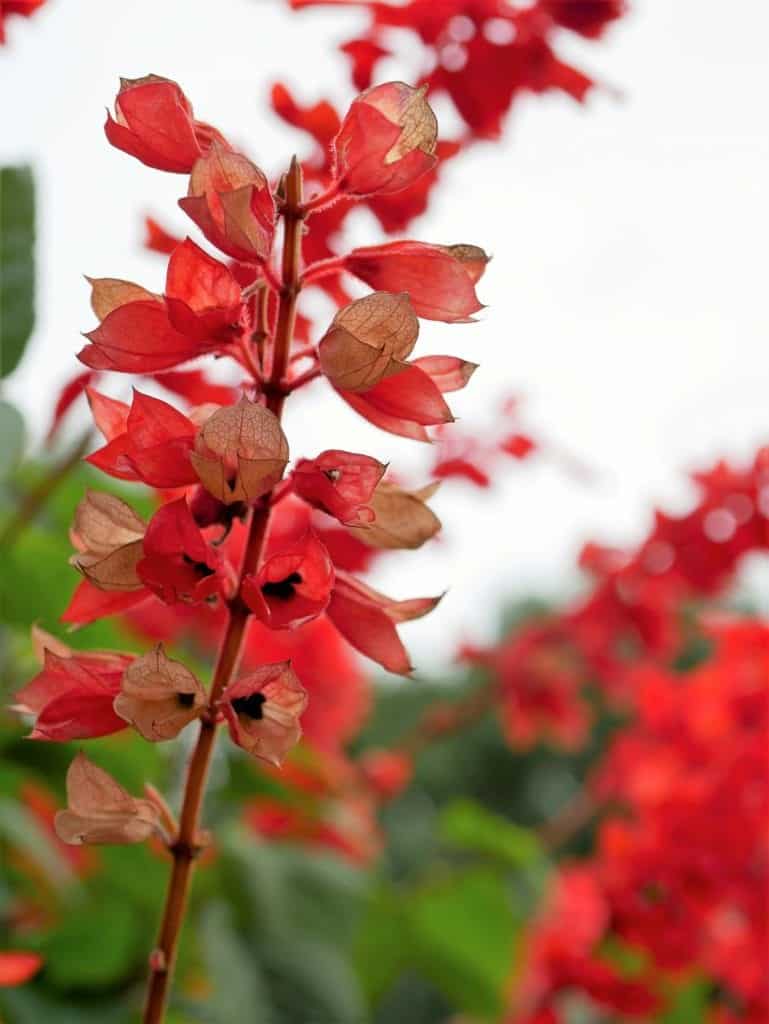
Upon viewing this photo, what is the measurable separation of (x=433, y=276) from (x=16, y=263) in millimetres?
235

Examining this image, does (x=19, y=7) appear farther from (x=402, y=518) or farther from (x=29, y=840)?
(x=29, y=840)

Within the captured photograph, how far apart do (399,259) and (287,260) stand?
0.08 feet

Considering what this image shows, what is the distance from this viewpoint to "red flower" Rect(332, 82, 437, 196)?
249 mm

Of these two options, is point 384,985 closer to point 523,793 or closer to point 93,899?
point 93,899

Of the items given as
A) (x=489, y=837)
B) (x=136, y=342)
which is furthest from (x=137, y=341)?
(x=489, y=837)

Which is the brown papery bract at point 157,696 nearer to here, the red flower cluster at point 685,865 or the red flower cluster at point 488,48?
the red flower cluster at point 488,48

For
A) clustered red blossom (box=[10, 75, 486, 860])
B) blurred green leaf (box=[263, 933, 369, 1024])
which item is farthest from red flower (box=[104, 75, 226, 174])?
blurred green leaf (box=[263, 933, 369, 1024])

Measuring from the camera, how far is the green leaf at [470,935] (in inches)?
40.8

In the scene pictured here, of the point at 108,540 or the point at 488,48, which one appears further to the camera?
the point at 488,48

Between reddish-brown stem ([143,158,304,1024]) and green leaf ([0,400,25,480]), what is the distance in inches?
7.8

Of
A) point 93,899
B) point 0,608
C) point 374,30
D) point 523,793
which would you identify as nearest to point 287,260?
point 374,30

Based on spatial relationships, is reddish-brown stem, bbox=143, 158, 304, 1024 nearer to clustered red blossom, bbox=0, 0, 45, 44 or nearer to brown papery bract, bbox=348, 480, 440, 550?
brown papery bract, bbox=348, 480, 440, 550

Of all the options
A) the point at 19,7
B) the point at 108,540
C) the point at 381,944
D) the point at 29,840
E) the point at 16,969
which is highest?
the point at 19,7

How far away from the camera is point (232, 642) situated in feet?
0.83
